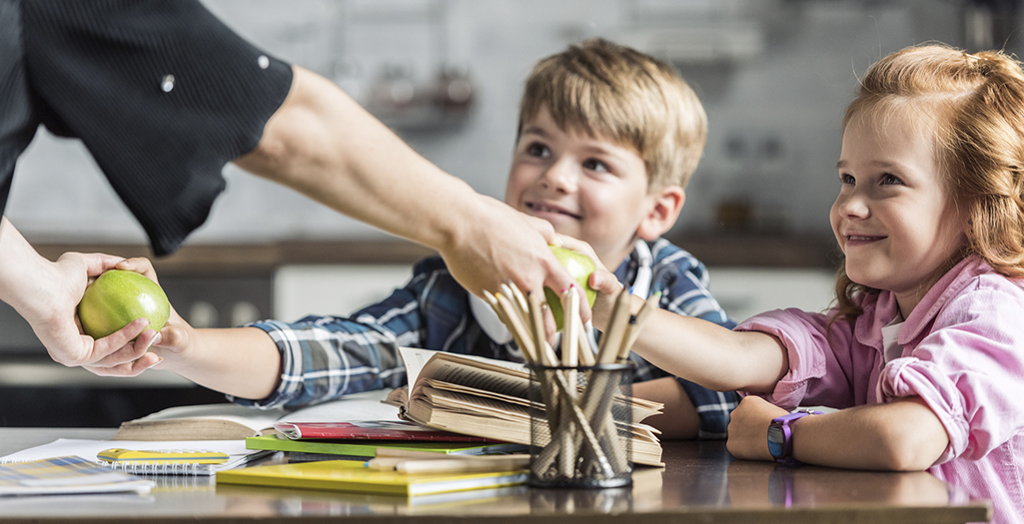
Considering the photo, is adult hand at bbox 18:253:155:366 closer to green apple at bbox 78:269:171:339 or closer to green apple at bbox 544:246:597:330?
green apple at bbox 78:269:171:339

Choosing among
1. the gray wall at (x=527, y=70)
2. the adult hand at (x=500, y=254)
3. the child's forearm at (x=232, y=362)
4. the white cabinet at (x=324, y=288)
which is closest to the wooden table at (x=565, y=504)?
the adult hand at (x=500, y=254)

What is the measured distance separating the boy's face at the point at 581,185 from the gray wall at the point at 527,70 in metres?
2.47

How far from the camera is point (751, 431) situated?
1.12 m

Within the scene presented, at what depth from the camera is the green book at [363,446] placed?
3.34ft

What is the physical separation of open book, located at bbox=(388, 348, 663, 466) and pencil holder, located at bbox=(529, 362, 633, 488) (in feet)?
0.24

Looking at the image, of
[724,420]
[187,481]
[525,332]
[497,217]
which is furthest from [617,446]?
[724,420]

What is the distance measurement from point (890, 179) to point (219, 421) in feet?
2.70

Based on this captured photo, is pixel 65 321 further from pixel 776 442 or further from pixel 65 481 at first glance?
pixel 776 442

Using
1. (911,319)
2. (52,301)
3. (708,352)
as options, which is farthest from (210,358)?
(911,319)

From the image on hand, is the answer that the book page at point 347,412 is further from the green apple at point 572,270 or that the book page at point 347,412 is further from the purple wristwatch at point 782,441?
the purple wristwatch at point 782,441

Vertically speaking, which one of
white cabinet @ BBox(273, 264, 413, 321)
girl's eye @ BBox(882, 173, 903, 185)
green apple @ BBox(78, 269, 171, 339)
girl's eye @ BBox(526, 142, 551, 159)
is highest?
white cabinet @ BBox(273, 264, 413, 321)

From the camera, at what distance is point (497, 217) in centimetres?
103

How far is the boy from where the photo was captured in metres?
1.52

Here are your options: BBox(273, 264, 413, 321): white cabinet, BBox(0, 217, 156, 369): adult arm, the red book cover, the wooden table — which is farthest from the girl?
BBox(273, 264, 413, 321): white cabinet
